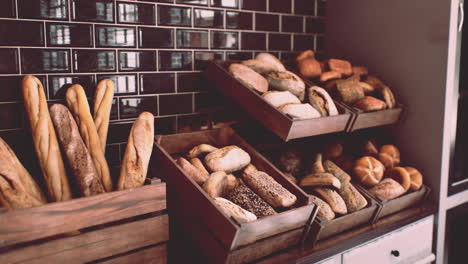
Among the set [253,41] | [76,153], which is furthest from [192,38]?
[76,153]

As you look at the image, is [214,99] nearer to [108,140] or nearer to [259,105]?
[259,105]

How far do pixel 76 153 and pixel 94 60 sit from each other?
1.60ft

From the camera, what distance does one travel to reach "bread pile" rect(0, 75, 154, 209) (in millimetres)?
1138

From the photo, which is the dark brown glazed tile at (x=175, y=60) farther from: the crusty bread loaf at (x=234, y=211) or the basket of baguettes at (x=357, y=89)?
the crusty bread loaf at (x=234, y=211)

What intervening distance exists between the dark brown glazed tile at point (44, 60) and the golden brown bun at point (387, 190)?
4.49ft

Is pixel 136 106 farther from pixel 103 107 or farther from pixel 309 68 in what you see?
pixel 309 68

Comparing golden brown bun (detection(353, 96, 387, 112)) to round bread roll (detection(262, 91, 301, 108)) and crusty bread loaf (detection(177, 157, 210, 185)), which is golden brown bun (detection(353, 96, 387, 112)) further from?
crusty bread loaf (detection(177, 157, 210, 185))

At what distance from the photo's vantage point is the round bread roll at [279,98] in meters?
1.54

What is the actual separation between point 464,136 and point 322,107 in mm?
915

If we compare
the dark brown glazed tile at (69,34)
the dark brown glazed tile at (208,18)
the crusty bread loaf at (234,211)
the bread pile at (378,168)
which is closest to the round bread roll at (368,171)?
the bread pile at (378,168)

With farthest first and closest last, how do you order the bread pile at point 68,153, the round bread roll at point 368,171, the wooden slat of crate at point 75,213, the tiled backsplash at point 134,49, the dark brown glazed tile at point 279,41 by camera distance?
the dark brown glazed tile at point 279,41
the round bread roll at point 368,171
the tiled backsplash at point 134,49
the bread pile at point 68,153
the wooden slat of crate at point 75,213

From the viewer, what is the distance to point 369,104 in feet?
5.65

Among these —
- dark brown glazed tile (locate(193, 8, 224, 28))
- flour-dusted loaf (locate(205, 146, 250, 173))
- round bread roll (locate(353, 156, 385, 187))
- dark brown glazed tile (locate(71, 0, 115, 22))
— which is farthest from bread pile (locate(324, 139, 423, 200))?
dark brown glazed tile (locate(71, 0, 115, 22))

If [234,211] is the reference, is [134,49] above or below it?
above
